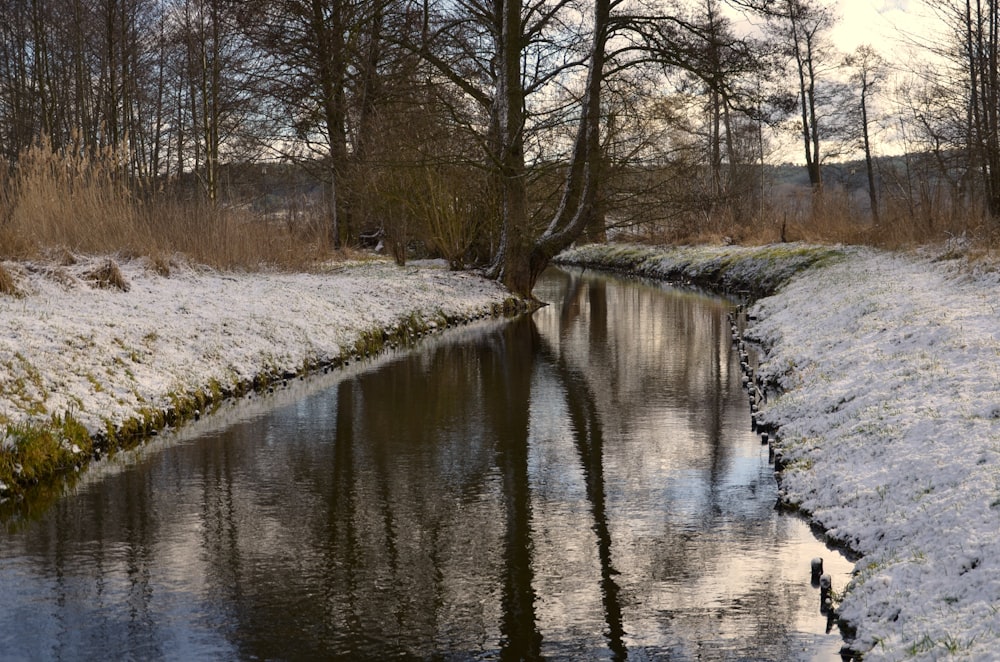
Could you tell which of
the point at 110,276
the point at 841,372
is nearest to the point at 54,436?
the point at 110,276

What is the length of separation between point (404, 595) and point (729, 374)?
7.83 meters

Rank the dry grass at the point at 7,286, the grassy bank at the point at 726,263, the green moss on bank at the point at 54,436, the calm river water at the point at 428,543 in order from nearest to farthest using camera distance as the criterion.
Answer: the calm river water at the point at 428,543
the green moss on bank at the point at 54,436
the dry grass at the point at 7,286
the grassy bank at the point at 726,263

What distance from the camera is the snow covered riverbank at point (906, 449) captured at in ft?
14.4

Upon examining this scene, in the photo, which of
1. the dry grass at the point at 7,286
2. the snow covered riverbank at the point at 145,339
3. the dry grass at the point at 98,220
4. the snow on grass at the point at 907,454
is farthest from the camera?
the dry grass at the point at 98,220

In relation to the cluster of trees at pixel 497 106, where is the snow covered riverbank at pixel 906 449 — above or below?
below

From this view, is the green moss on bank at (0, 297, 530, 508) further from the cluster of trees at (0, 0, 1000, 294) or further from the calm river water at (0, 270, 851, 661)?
the cluster of trees at (0, 0, 1000, 294)

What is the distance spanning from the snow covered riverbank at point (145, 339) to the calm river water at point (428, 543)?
0.45m

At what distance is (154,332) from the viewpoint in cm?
A: 1050

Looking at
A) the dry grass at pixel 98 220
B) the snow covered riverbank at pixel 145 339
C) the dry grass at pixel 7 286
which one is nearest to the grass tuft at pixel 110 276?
the snow covered riverbank at pixel 145 339

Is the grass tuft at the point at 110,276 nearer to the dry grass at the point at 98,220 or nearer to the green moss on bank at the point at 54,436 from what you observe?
the dry grass at the point at 98,220

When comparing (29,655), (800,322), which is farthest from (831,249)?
(29,655)

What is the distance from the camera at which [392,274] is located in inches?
826

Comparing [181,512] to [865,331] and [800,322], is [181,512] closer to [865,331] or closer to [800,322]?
[865,331]

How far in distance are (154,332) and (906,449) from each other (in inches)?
300
